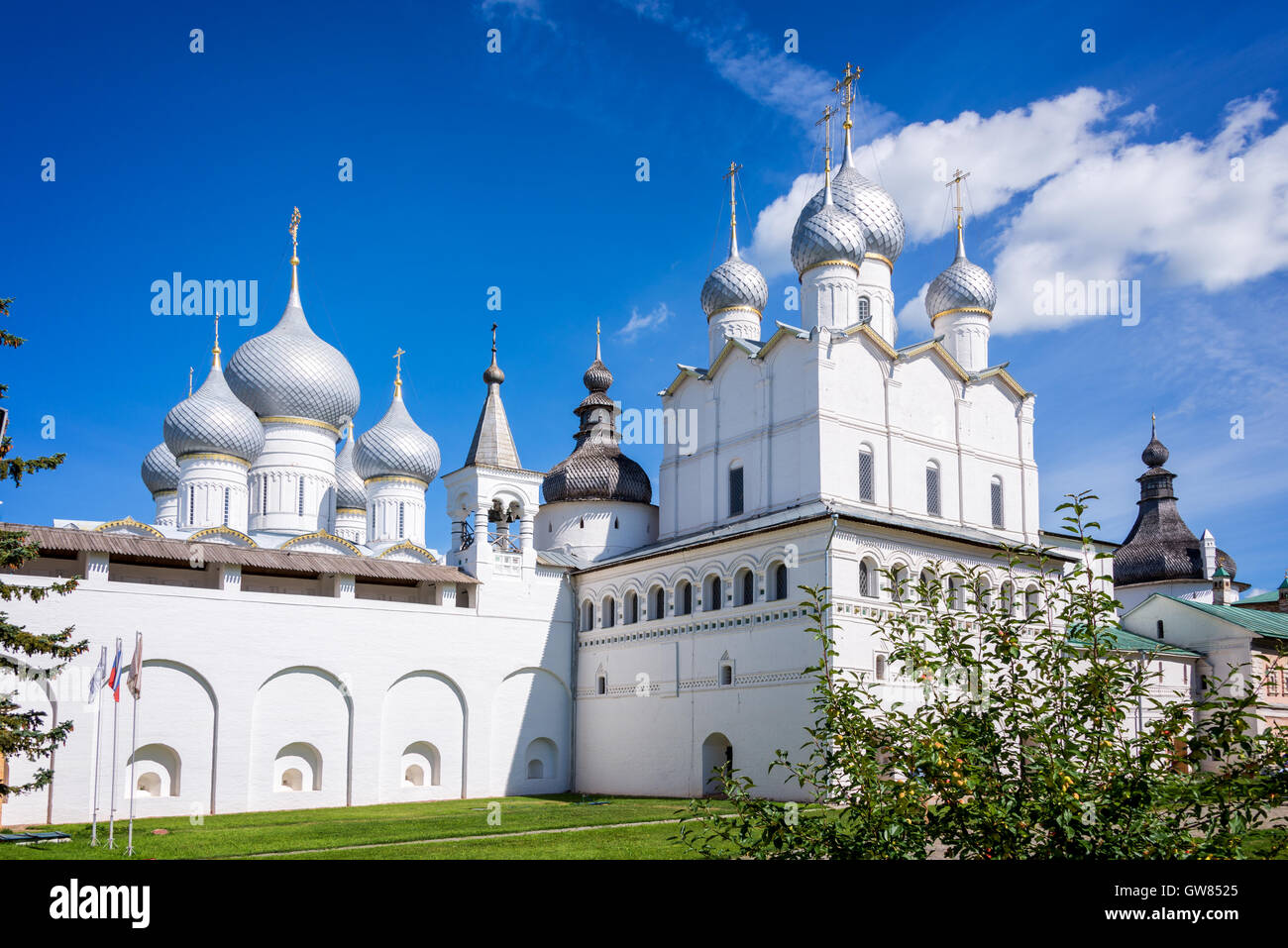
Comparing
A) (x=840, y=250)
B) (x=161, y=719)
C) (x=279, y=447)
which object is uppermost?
(x=840, y=250)

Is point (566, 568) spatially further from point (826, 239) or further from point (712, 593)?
point (826, 239)

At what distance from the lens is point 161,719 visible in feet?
66.8

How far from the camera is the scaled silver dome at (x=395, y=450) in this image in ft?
103

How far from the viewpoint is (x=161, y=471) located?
3056 cm

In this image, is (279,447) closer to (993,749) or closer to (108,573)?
(108,573)

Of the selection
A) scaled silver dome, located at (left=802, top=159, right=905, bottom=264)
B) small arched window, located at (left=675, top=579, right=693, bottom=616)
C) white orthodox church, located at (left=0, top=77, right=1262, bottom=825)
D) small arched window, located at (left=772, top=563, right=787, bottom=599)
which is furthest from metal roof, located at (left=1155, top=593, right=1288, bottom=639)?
small arched window, located at (left=675, top=579, right=693, bottom=616)

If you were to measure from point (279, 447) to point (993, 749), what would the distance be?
2662 cm

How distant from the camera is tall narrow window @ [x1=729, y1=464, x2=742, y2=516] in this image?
24625 millimetres

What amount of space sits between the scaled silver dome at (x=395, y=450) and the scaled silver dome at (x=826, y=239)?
1228 centimetres

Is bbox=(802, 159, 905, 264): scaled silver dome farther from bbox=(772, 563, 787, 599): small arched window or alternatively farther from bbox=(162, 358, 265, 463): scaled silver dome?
bbox=(162, 358, 265, 463): scaled silver dome
